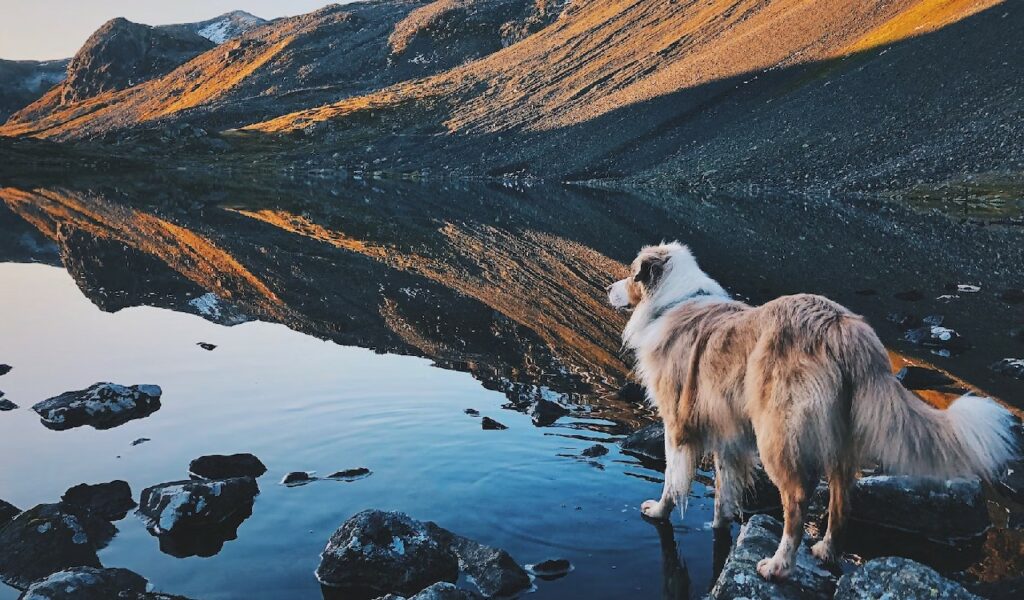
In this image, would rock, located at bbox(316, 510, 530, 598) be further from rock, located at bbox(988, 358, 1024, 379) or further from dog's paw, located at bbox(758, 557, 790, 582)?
rock, located at bbox(988, 358, 1024, 379)

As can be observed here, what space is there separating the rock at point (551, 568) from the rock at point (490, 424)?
548 cm

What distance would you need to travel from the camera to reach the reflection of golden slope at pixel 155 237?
3077cm

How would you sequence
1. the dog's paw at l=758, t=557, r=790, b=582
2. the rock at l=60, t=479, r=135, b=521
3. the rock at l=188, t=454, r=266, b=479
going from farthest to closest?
the rock at l=188, t=454, r=266, b=479 < the rock at l=60, t=479, r=135, b=521 < the dog's paw at l=758, t=557, r=790, b=582

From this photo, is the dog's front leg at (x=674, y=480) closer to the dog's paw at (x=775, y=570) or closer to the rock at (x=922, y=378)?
the dog's paw at (x=775, y=570)

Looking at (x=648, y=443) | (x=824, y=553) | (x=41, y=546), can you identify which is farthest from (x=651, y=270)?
(x=41, y=546)

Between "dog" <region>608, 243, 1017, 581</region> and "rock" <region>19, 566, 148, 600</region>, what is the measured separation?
6.78 metres

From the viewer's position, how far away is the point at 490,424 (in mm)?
14766

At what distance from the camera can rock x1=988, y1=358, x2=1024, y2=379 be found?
17047 millimetres

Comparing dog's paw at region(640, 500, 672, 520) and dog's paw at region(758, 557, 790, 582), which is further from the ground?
dog's paw at region(758, 557, 790, 582)

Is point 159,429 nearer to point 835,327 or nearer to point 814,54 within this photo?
point 835,327

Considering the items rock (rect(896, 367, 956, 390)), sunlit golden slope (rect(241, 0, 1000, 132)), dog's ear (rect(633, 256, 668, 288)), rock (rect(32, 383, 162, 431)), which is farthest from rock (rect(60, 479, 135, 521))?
sunlit golden slope (rect(241, 0, 1000, 132))

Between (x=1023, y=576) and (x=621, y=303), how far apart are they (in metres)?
5.86

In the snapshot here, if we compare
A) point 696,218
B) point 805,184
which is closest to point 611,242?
point 696,218

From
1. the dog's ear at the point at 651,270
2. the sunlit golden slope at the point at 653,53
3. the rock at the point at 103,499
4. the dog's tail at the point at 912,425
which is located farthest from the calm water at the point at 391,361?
the sunlit golden slope at the point at 653,53
